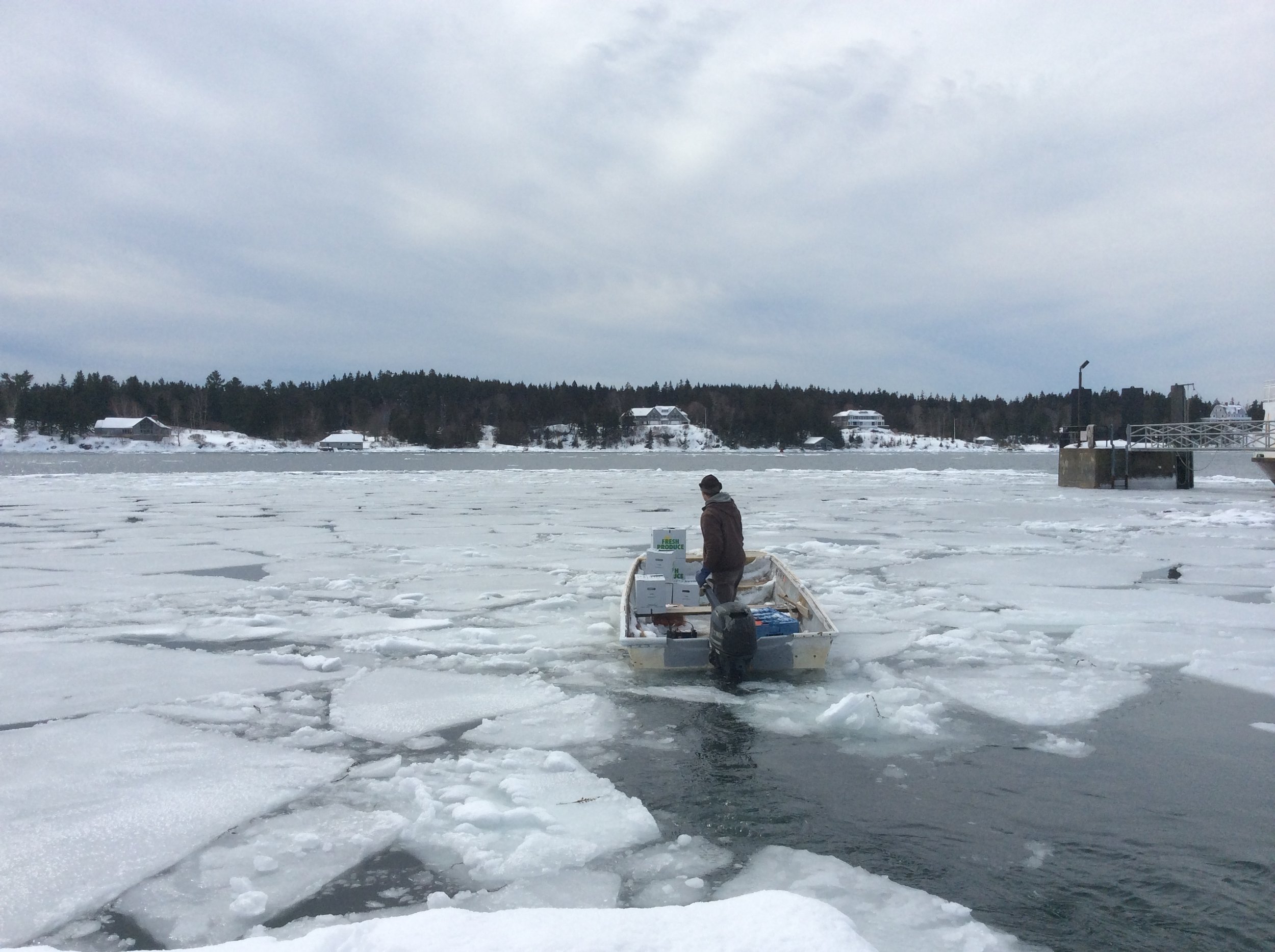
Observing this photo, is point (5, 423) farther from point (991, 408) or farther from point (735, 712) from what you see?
point (991, 408)

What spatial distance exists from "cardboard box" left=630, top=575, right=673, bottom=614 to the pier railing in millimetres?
25063

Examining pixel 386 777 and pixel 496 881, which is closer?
pixel 496 881

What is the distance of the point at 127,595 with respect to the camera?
9242 mm

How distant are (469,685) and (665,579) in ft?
8.34

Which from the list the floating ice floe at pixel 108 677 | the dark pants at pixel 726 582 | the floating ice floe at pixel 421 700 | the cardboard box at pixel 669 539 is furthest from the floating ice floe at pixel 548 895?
the cardboard box at pixel 669 539

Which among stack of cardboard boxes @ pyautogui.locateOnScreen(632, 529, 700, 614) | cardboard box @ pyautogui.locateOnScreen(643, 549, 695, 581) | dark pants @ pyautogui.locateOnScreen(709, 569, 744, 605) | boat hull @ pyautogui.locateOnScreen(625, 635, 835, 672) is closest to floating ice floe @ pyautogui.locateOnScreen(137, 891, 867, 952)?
boat hull @ pyautogui.locateOnScreen(625, 635, 835, 672)

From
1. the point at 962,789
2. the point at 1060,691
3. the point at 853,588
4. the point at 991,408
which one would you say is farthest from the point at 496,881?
the point at 991,408

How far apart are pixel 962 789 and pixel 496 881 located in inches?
98.3

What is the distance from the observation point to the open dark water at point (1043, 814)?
10.6 feet

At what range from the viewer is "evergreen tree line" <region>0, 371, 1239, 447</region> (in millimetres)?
106062

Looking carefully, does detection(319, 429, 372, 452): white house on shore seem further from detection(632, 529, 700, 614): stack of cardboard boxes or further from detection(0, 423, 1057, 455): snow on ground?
detection(632, 529, 700, 614): stack of cardboard boxes

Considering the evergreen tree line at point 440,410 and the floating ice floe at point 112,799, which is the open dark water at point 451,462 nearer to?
the evergreen tree line at point 440,410

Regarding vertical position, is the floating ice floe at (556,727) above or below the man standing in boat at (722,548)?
below

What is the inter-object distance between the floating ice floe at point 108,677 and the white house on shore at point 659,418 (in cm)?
11412
